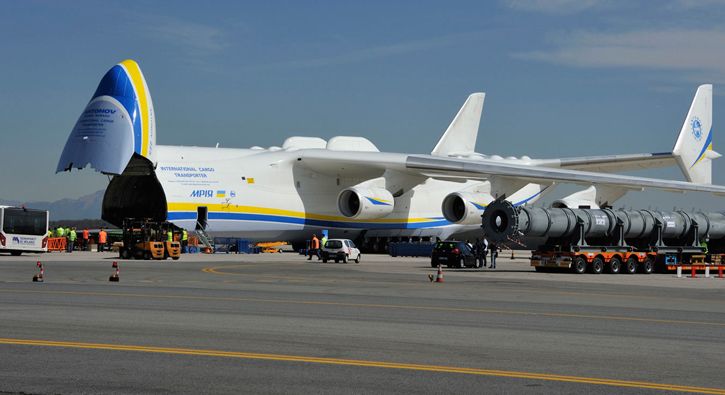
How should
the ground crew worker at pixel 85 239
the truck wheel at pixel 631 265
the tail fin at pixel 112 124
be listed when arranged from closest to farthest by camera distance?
the truck wheel at pixel 631 265, the tail fin at pixel 112 124, the ground crew worker at pixel 85 239

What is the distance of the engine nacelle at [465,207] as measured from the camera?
48.7m

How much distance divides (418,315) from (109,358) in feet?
22.7

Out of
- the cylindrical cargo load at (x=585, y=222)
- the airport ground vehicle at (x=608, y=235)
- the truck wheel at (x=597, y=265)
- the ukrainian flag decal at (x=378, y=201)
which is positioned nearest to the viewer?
the cylindrical cargo load at (x=585, y=222)

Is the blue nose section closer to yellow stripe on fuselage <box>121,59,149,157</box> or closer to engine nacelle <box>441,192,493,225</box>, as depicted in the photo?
yellow stripe on fuselage <box>121,59,149,157</box>

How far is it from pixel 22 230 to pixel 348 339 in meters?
36.0

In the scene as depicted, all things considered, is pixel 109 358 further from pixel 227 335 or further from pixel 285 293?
pixel 285 293

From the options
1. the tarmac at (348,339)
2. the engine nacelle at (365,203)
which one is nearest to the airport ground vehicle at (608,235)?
the tarmac at (348,339)

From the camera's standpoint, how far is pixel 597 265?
3641 cm

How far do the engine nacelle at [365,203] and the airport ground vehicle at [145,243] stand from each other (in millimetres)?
10496

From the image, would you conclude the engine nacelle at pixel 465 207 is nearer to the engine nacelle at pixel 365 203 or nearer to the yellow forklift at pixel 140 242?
the engine nacelle at pixel 365 203

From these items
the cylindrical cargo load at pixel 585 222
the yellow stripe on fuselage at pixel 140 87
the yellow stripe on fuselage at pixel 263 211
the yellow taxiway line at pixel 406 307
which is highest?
the yellow stripe on fuselage at pixel 140 87

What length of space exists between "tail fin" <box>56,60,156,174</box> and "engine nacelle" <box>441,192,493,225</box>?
16104 mm

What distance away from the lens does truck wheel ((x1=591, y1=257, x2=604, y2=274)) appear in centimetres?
3634

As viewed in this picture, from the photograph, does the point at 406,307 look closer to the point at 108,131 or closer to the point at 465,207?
the point at 108,131
